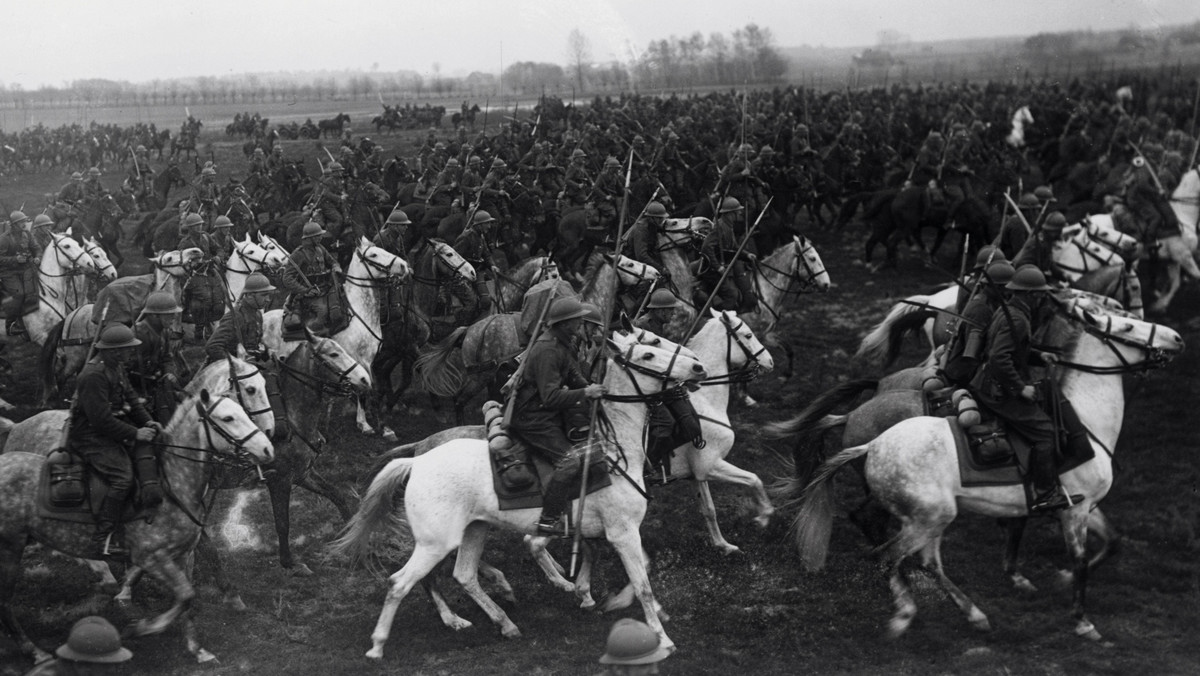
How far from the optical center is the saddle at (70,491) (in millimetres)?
6926

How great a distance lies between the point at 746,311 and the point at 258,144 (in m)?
22.0

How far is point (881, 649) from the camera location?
712 cm

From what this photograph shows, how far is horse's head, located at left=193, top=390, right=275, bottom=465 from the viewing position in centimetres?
728

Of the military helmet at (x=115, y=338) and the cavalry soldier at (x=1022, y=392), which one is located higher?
the military helmet at (x=115, y=338)

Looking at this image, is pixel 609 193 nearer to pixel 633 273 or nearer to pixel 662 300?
pixel 633 273

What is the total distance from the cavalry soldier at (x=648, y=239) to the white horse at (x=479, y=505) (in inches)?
193

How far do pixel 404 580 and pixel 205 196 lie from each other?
13914 millimetres

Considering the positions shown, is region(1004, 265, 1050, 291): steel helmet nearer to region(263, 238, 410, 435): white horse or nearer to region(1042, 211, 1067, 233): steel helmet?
region(1042, 211, 1067, 233): steel helmet

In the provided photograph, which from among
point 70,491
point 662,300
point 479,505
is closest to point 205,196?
point 662,300

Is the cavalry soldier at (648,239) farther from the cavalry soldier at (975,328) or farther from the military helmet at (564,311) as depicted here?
the military helmet at (564,311)

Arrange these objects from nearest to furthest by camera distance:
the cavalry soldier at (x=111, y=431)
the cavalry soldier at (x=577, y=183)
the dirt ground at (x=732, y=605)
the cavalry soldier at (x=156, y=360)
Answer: the cavalry soldier at (x=111, y=431), the dirt ground at (x=732, y=605), the cavalry soldier at (x=156, y=360), the cavalry soldier at (x=577, y=183)

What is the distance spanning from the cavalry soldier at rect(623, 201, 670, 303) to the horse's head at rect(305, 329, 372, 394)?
4.35m

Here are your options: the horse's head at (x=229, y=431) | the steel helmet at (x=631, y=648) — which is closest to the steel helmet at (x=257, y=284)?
the horse's head at (x=229, y=431)

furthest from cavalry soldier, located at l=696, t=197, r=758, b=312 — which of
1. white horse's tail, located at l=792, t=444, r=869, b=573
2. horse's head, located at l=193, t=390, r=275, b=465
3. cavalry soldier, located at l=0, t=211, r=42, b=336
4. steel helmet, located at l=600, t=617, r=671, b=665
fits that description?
cavalry soldier, located at l=0, t=211, r=42, b=336
